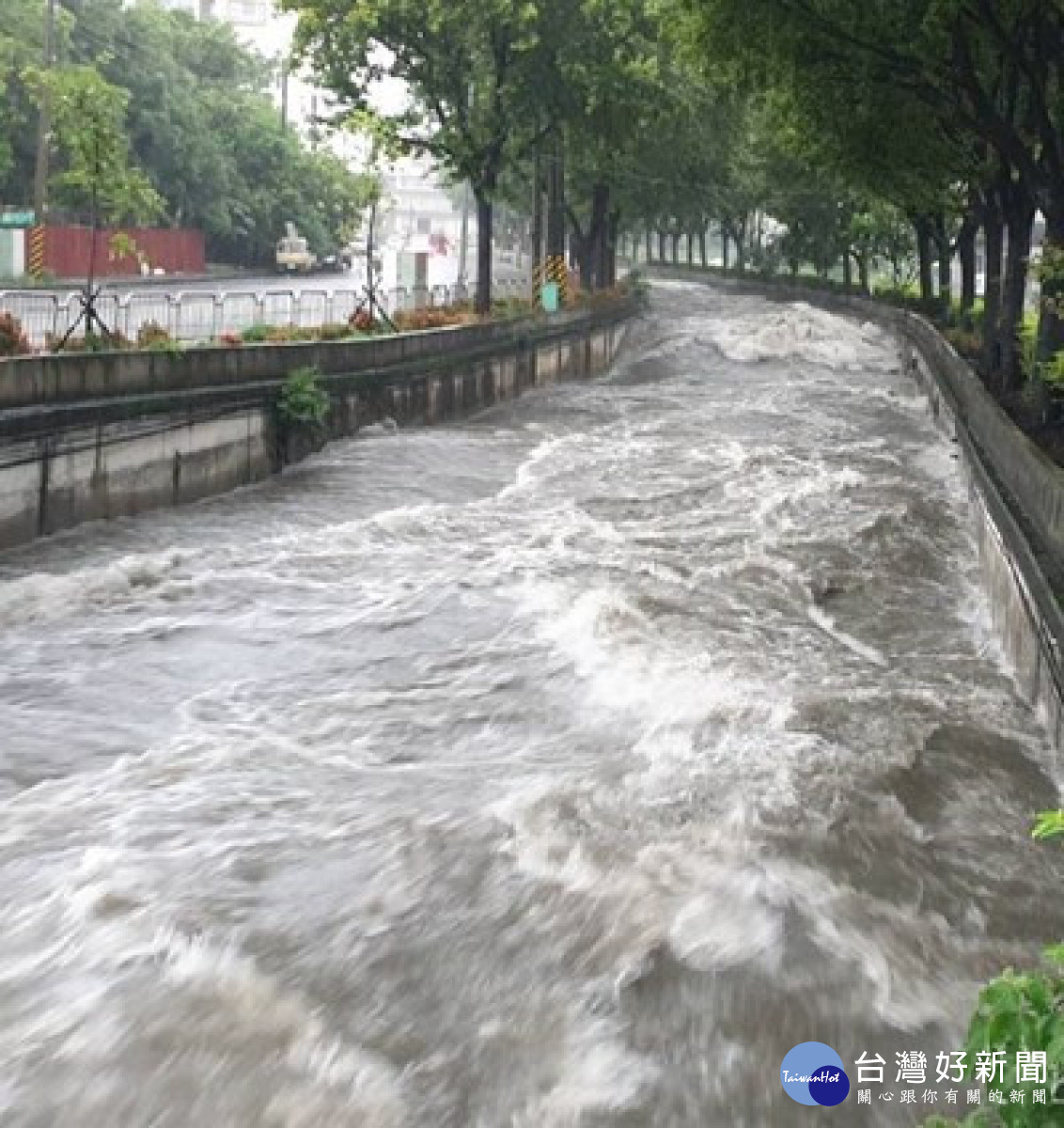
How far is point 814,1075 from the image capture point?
582cm

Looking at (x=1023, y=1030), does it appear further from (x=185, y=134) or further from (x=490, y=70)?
(x=185, y=134)

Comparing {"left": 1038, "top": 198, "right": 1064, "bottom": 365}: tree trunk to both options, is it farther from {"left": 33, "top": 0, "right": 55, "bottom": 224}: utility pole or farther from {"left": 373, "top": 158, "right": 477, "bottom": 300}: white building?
{"left": 373, "top": 158, "right": 477, "bottom": 300}: white building

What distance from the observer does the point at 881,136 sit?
24.0 meters

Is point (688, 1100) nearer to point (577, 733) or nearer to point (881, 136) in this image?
point (577, 733)

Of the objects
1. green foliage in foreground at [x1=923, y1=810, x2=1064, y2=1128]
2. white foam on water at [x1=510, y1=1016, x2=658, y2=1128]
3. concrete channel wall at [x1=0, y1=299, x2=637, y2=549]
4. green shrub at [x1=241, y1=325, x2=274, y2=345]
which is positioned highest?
green shrub at [x1=241, y1=325, x2=274, y2=345]

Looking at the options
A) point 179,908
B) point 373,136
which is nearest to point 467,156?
point 373,136

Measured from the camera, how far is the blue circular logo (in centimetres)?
564

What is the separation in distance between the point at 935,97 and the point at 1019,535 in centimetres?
1005

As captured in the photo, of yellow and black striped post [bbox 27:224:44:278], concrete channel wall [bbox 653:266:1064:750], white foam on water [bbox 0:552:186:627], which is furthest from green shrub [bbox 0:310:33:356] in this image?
yellow and black striped post [bbox 27:224:44:278]

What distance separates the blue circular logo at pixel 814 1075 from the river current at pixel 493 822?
0.06 metres

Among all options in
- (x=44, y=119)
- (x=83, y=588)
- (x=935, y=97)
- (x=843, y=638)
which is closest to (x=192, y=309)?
(x=83, y=588)

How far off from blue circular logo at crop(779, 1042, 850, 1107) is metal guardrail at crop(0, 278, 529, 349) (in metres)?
13.7

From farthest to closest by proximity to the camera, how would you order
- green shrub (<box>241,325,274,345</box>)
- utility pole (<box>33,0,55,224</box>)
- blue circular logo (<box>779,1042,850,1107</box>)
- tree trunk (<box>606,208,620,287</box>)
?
tree trunk (<box>606,208,620,287</box>), utility pole (<box>33,0,55,224</box>), green shrub (<box>241,325,274,345</box>), blue circular logo (<box>779,1042,850,1107</box>)

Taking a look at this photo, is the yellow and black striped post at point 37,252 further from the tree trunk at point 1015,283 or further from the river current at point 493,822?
the tree trunk at point 1015,283
